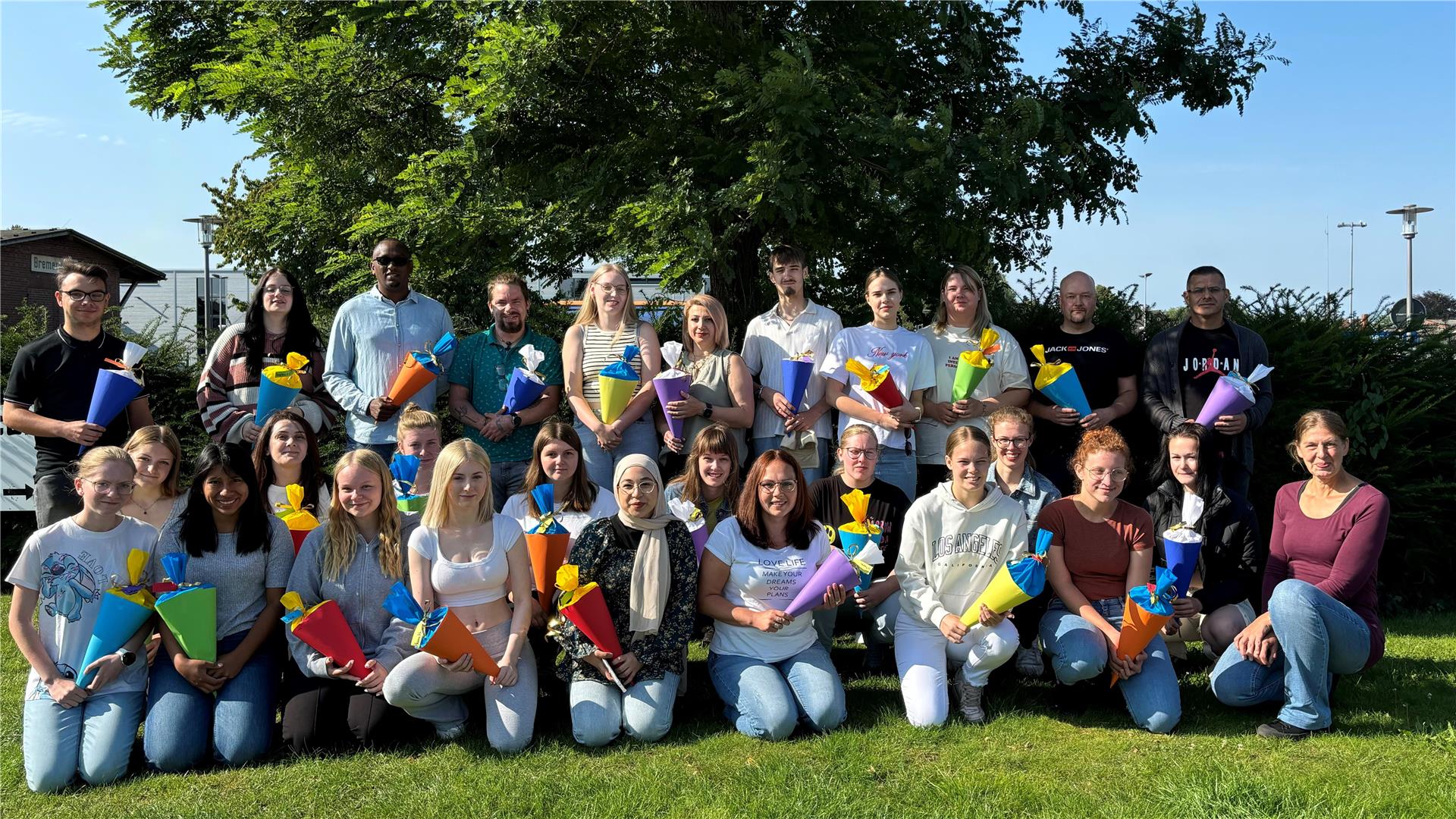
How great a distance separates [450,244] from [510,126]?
0.98 meters

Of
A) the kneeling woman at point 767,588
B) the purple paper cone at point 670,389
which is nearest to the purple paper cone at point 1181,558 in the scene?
the kneeling woman at point 767,588

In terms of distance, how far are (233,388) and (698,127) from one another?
381 centimetres

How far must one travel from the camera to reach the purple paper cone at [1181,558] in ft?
16.0

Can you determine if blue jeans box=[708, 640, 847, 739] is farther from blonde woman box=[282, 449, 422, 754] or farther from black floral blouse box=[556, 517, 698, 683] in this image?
blonde woman box=[282, 449, 422, 754]

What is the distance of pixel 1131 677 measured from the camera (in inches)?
187

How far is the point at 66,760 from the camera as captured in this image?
164 inches

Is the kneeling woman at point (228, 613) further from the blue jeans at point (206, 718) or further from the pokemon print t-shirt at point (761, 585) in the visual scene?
the pokemon print t-shirt at point (761, 585)

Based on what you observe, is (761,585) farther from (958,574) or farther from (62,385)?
(62,385)

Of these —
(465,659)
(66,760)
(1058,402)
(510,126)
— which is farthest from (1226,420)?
(66,760)

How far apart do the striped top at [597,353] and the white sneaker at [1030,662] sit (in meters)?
2.56

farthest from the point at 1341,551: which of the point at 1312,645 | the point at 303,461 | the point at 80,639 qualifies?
the point at 80,639

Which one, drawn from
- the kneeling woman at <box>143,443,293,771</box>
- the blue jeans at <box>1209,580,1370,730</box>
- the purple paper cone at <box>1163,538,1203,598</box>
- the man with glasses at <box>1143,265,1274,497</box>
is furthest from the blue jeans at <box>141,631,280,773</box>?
the man with glasses at <box>1143,265,1274,497</box>

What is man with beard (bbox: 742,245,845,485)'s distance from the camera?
6.09 m

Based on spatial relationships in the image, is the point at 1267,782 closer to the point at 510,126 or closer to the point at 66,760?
the point at 66,760
